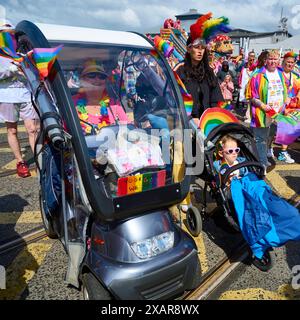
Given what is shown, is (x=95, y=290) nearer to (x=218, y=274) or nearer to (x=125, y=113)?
(x=218, y=274)

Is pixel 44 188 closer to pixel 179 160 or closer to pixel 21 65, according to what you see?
pixel 21 65

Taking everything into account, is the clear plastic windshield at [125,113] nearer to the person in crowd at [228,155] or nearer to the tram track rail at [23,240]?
the person in crowd at [228,155]

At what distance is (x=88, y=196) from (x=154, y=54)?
1252 mm

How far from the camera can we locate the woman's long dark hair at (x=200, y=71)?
3236 millimetres

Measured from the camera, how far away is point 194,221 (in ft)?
9.93

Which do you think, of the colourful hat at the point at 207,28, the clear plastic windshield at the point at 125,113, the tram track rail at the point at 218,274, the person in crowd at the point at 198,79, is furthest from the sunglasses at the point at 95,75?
the tram track rail at the point at 218,274

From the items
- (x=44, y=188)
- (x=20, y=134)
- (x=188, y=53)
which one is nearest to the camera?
(x=44, y=188)

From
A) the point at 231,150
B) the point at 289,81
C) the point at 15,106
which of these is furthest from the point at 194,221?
the point at 289,81

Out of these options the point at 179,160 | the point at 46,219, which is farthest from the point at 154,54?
the point at 46,219

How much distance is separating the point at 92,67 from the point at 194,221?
5.55 ft

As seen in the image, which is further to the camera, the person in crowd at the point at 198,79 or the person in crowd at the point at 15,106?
the person in crowd at the point at 15,106

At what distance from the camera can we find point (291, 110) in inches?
189

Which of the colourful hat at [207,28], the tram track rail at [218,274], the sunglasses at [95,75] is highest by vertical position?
the colourful hat at [207,28]

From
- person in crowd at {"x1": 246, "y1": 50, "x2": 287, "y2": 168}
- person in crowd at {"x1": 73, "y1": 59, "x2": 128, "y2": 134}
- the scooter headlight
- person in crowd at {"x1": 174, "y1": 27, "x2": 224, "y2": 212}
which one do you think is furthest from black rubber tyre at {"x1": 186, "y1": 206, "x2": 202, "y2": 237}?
person in crowd at {"x1": 246, "y1": 50, "x2": 287, "y2": 168}
